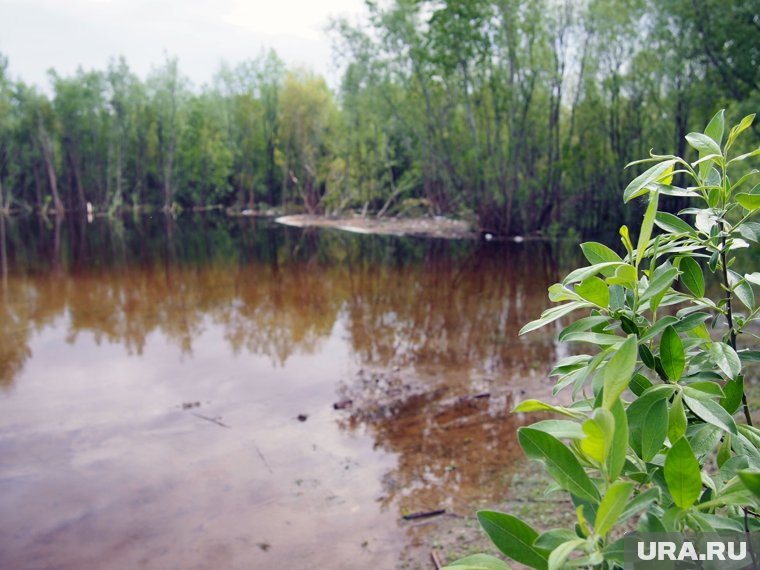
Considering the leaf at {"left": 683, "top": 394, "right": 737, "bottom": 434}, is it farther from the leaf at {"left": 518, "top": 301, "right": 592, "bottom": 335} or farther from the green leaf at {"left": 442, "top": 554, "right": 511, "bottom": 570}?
the green leaf at {"left": 442, "top": 554, "right": 511, "bottom": 570}

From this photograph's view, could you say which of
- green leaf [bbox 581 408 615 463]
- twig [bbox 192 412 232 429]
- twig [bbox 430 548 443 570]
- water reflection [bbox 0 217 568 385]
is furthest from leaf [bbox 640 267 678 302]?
water reflection [bbox 0 217 568 385]

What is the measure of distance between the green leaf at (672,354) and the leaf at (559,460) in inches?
11.0

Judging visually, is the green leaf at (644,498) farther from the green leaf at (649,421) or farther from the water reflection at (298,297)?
the water reflection at (298,297)

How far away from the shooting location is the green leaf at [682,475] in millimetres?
817

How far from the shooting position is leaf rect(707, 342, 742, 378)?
1.03m

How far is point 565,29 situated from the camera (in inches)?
835

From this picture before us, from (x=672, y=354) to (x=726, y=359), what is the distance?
8 cm

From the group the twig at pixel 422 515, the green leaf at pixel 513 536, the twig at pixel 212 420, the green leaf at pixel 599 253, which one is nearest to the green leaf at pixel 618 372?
the green leaf at pixel 513 536

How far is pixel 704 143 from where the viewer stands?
3.50 feet

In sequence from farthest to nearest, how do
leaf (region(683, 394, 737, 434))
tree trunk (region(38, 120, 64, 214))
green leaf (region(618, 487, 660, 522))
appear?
tree trunk (region(38, 120, 64, 214)), leaf (region(683, 394, 737, 434)), green leaf (region(618, 487, 660, 522))

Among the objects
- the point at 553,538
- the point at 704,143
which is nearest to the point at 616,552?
the point at 553,538

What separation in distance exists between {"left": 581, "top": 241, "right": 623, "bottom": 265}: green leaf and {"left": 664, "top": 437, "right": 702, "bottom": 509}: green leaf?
14.5 inches

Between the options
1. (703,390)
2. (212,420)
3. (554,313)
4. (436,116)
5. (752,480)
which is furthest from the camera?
(436,116)

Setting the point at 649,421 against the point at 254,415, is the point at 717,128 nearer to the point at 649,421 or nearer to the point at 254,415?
the point at 649,421
